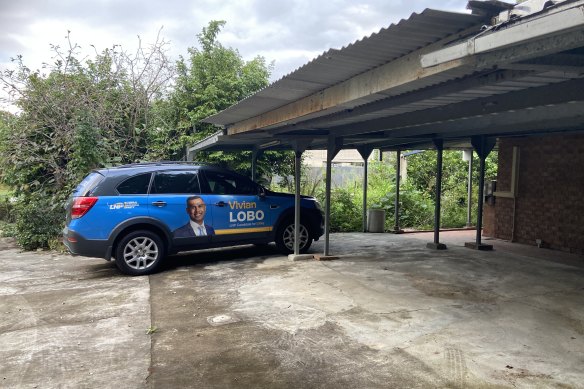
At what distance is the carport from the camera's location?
2373 mm

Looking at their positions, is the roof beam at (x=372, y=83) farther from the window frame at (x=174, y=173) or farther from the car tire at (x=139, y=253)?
the car tire at (x=139, y=253)

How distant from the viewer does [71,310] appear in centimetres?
508

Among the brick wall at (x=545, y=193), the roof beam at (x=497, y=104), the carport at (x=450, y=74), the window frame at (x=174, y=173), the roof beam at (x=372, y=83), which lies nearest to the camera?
the carport at (x=450, y=74)

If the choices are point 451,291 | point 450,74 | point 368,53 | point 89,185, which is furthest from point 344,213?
point 450,74

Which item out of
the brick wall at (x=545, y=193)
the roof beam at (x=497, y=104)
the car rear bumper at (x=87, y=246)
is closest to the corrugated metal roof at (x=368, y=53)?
the roof beam at (x=497, y=104)

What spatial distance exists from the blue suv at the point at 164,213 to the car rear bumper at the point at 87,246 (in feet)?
0.04

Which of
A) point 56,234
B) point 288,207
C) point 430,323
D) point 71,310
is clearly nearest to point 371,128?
point 288,207

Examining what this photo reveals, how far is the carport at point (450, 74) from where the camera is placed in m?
2.37

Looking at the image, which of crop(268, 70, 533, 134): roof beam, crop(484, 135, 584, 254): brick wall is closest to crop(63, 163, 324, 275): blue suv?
crop(268, 70, 533, 134): roof beam

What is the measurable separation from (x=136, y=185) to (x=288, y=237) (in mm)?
2949

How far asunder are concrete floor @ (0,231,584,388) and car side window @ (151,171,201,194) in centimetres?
131

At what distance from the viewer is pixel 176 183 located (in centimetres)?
714

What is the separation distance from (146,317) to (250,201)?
3290 millimetres

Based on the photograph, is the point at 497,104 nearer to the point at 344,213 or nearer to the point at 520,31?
the point at 520,31
